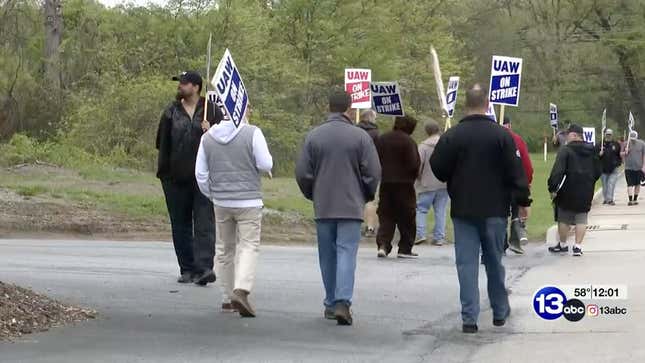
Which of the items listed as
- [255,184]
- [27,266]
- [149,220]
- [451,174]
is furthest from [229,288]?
[149,220]

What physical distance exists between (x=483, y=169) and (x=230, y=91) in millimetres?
2446

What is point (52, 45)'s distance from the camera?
37375mm

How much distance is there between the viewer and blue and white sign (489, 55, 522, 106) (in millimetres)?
16859

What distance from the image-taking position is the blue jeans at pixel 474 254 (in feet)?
30.5

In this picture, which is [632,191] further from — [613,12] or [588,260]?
[613,12]

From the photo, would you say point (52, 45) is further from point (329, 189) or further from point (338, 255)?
point (338, 255)

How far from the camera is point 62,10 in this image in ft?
135

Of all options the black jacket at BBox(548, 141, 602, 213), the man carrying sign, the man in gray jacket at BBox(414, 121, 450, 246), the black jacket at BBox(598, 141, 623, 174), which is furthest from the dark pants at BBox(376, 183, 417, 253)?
the man carrying sign

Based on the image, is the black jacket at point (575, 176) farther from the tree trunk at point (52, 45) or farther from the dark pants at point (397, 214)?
the tree trunk at point (52, 45)

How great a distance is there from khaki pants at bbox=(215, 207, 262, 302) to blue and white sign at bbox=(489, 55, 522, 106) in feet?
24.5

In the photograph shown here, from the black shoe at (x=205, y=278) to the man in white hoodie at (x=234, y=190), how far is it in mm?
1345

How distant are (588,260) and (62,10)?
29.7 metres

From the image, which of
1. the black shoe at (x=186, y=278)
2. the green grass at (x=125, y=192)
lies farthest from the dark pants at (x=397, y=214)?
the black shoe at (x=186, y=278)

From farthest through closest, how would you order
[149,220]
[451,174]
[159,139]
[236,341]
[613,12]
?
[613,12] < [149,220] < [159,139] < [451,174] < [236,341]
